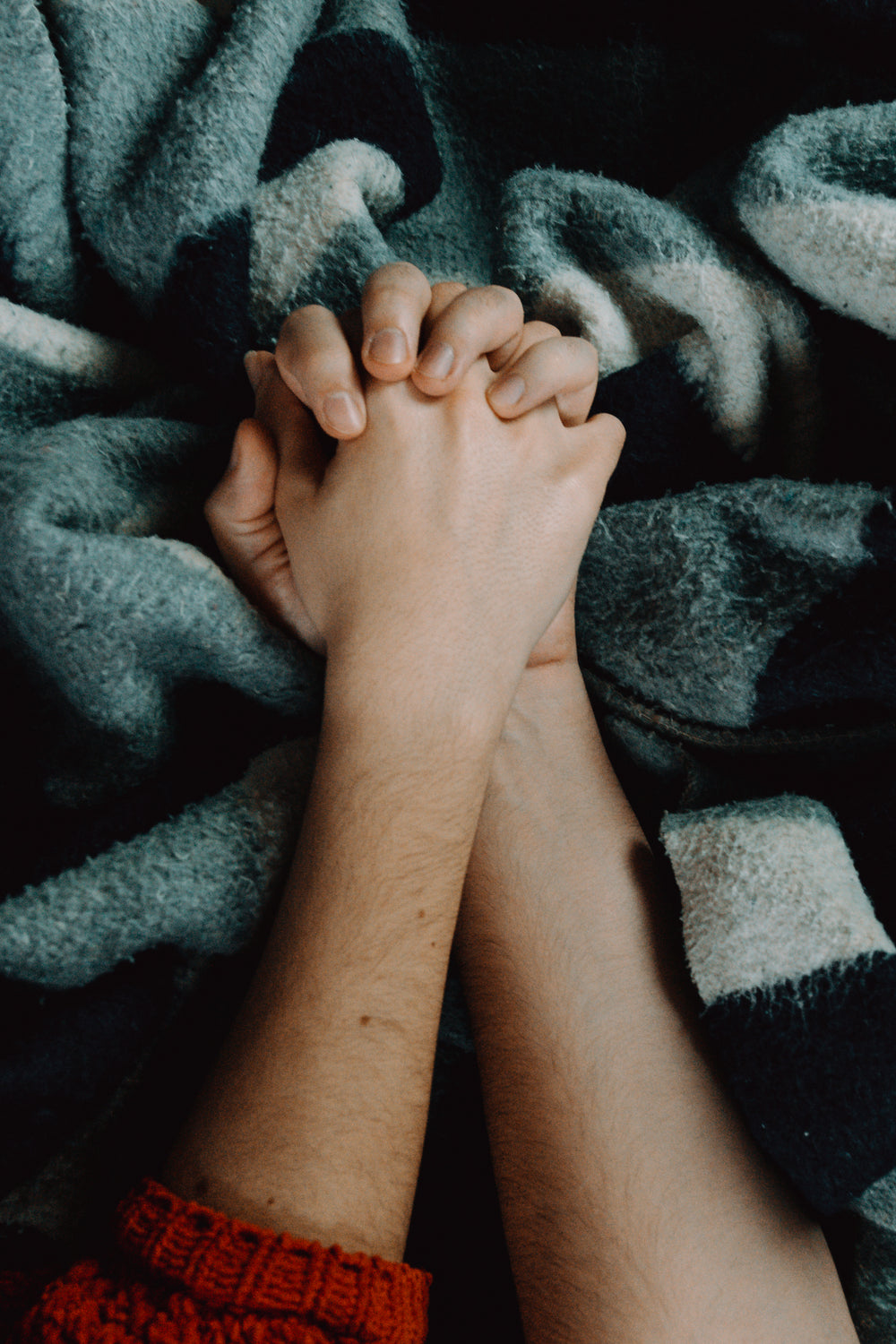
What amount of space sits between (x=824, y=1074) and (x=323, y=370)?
1.72ft

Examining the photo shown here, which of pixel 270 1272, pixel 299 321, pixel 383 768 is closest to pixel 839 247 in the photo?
pixel 299 321

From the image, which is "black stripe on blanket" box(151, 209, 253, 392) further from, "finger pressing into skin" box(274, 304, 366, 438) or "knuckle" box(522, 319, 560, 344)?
"knuckle" box(522, 319, 560, 344)

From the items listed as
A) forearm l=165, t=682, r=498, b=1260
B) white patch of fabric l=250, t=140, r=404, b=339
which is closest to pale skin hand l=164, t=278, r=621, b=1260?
forearm l=165, t=682, r=498, b=1260

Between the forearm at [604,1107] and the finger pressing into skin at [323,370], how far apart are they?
285mm

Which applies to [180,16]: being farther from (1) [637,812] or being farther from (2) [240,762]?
(1) [637,812]

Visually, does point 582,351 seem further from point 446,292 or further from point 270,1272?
point 270,1272

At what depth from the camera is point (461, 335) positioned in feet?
1.79

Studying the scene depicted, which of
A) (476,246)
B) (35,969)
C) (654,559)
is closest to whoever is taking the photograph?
(35,969)

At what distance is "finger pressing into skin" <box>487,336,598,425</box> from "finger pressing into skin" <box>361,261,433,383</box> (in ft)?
0.22

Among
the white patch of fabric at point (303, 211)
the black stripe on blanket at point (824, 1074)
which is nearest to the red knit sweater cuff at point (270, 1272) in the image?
the black stripe on blanket at point (824, 1074)

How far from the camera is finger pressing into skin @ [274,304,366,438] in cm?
55

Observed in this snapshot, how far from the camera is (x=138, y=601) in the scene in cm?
55

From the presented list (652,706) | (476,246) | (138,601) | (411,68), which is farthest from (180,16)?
(652,706)

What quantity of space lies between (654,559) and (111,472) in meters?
0.39
